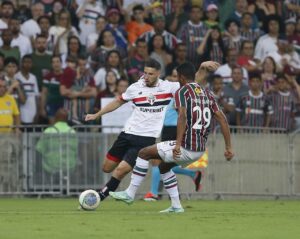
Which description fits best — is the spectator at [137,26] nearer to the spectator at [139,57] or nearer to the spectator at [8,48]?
the spectator at [139,57]

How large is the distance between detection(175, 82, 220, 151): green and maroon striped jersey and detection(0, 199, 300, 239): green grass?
1076 mm

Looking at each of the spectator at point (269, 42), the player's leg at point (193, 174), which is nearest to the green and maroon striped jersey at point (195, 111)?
the player's leg at point (193, 174)

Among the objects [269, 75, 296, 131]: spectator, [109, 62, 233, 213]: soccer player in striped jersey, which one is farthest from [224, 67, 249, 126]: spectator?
[109, 62, 233, 213]: soccer player in striped jersey

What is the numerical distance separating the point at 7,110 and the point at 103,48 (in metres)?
3.33

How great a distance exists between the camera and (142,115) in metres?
17.8

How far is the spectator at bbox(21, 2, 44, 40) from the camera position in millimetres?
25625

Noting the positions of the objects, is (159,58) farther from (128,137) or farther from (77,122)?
(128,137)

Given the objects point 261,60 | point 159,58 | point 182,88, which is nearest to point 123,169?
point 182,88

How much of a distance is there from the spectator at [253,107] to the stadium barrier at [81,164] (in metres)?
0.93

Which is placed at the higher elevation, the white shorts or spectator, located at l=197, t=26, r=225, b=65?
spectator, located at l=197, t=26, r=225, b=65

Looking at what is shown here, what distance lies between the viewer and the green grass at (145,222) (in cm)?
1222

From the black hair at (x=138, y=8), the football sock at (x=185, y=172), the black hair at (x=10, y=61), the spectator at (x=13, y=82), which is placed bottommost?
the football sock at (x=185, y=172)

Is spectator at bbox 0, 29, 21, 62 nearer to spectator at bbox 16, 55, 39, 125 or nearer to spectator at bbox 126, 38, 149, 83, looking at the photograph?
spectator at bbox 16, 55, 39, 125

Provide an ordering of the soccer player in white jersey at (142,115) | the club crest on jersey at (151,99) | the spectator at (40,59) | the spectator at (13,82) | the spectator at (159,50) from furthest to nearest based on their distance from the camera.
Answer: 1. the spectator at (159,50)
2. the spectator at (40,59)
3. the spectator at (13,82)
4. the club crest on jersey at (151,99)
5. the soccer player in white jersey at (142,115)
